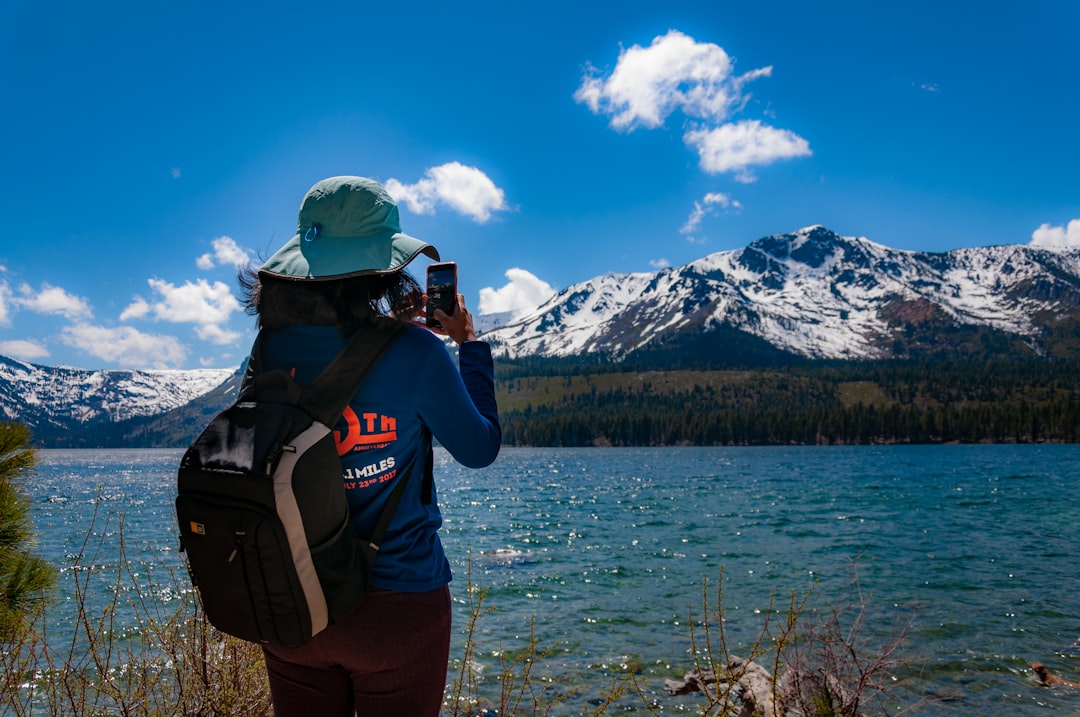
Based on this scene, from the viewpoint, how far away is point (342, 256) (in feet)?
7.32

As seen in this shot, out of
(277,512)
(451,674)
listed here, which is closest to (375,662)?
(277,512)

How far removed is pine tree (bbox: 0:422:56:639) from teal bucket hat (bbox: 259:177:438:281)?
9.48ft

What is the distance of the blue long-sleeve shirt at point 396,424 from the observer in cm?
213

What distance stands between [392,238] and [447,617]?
1270 mm

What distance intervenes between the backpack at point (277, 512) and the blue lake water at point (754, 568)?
5.44 feet

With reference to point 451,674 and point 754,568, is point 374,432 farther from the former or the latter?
point 754,568

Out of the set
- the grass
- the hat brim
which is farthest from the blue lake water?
the hat brim

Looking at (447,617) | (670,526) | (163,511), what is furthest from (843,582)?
(163,511)

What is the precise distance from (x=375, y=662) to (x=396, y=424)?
73 centimetres

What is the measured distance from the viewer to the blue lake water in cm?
1288

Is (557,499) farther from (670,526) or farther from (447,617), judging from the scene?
(447,617)

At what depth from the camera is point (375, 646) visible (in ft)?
7.00

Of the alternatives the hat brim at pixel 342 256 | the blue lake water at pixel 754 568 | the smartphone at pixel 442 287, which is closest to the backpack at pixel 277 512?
the hat brim at pixel 342 256

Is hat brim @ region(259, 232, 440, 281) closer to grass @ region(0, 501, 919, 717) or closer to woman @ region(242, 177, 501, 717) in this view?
woman @ region(242, 177, 501, 717)
